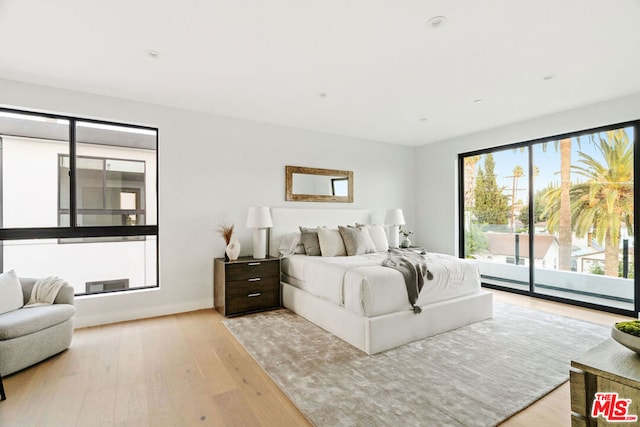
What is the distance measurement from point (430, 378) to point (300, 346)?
3.82 ft

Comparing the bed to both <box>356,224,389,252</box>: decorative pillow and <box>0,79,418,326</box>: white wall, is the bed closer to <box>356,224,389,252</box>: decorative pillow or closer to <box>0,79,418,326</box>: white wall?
<box>356,224,389,252</box>: decorative pillow

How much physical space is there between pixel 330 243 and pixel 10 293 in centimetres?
321

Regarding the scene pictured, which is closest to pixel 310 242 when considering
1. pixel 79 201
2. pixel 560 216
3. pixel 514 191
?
pixel 79 201

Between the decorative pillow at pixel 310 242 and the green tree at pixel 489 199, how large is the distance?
3.07 metres

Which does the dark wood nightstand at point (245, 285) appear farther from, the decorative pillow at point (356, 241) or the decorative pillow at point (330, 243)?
the decorative pillow at point (356, 241)

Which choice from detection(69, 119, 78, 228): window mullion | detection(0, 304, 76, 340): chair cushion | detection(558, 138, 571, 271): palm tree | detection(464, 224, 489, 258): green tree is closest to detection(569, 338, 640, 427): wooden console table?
detection(558, 138, 571, 271): palm tree

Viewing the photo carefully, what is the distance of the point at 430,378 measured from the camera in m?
2.32

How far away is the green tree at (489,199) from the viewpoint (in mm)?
5105

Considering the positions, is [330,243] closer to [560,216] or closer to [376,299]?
[376,299]

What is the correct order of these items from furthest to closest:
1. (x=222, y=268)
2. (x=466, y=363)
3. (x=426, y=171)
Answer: (x=426, y=171) → (x=222, y=268) → (x=466, y=363)

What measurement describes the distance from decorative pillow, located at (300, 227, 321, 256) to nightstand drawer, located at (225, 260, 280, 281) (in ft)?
1.51

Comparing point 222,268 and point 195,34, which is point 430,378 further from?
point 195,34

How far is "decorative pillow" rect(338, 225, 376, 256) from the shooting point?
167 inches

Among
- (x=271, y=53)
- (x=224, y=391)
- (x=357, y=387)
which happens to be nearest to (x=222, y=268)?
(x=224, y=391)
